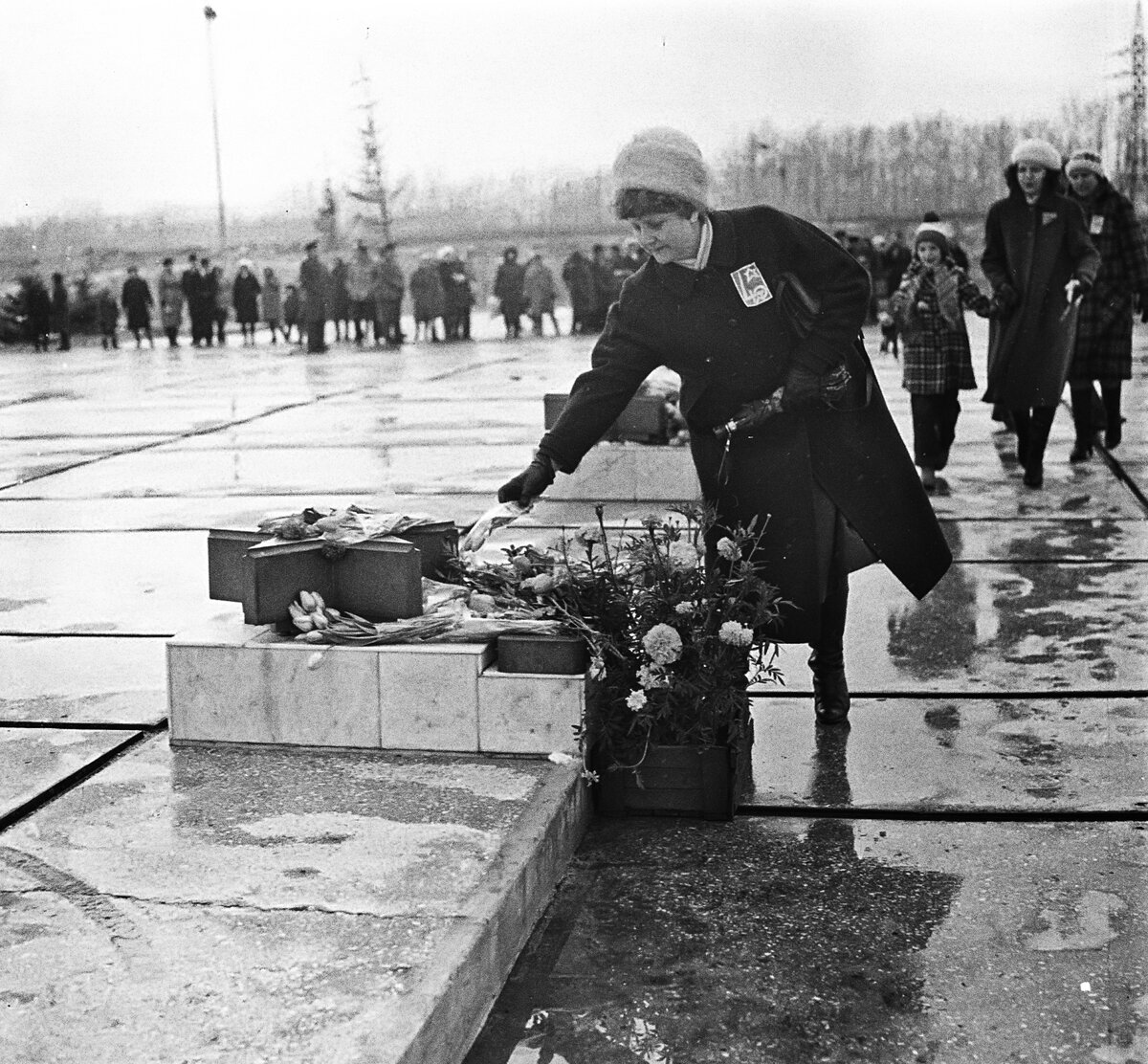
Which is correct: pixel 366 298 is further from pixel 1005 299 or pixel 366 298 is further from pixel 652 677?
pixel 652 677

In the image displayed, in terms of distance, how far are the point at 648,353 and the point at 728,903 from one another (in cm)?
158

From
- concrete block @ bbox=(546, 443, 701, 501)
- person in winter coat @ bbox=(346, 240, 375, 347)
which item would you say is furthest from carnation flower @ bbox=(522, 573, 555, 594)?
person in winter coat @ bbox=(346, 240, 375, 347)

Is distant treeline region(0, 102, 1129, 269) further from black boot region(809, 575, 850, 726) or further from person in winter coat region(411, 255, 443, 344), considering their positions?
black boot region(809, 575, 850, 726)

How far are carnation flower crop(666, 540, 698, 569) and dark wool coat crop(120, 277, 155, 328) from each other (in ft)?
88.0

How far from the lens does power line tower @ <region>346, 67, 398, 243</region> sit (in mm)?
59938

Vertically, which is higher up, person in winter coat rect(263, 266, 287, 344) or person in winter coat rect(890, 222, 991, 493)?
person in winter coat rect(890, 222, 991, 493)

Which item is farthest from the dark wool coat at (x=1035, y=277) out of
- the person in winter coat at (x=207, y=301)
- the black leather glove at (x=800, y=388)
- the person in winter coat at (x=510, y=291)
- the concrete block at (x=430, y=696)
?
the person in winter coat at (x=207, y=301)

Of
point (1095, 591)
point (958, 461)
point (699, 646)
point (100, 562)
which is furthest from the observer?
point (958, 461)

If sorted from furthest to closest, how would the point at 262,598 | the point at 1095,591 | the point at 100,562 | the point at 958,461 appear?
the point at 958,461, the point at 100,562, the point at 1095,591, the point at 262,598

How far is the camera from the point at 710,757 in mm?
4020

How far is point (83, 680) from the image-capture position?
5211 millimetres

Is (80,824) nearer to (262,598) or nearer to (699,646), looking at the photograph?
(262,598)

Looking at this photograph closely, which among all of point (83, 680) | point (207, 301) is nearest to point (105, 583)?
point (83, 680)

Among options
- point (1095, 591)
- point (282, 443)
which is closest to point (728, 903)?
point (1095, 591)
